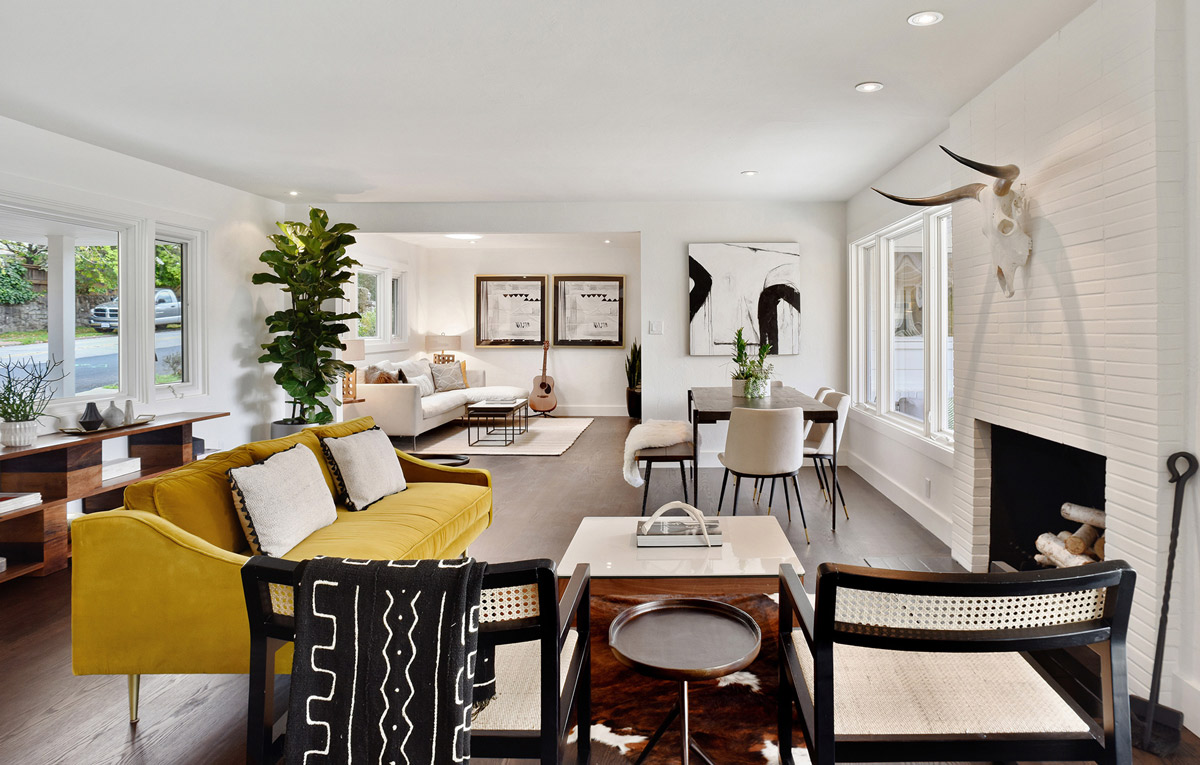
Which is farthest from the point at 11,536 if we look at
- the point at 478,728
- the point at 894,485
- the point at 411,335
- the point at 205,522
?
the point at 411,335

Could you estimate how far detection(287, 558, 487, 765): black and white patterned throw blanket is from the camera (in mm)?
1268

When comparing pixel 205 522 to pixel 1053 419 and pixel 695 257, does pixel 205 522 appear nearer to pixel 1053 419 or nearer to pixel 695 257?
pixel 1053 419

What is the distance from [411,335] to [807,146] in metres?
6.74

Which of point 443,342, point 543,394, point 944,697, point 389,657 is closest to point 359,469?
point 389,657

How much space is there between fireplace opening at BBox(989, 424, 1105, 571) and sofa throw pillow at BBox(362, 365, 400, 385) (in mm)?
6086

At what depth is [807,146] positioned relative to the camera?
169 inches

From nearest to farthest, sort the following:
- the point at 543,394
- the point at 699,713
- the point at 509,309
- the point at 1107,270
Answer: the point at 699,713 < the point at 1107,270 < the point at 543,394 < the point at 509,309

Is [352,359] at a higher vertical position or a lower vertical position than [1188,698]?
higher

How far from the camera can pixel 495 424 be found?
8.95m

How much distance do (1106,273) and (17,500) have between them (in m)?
4.76

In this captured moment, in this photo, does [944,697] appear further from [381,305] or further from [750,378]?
[381,305]

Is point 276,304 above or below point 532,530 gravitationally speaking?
above

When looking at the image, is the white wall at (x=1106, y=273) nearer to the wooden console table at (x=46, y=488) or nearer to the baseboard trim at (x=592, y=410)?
the wooden console table at (x=46, y=488)

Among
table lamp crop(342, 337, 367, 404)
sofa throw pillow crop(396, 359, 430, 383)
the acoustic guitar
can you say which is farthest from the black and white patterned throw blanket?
the acoustic guitar
